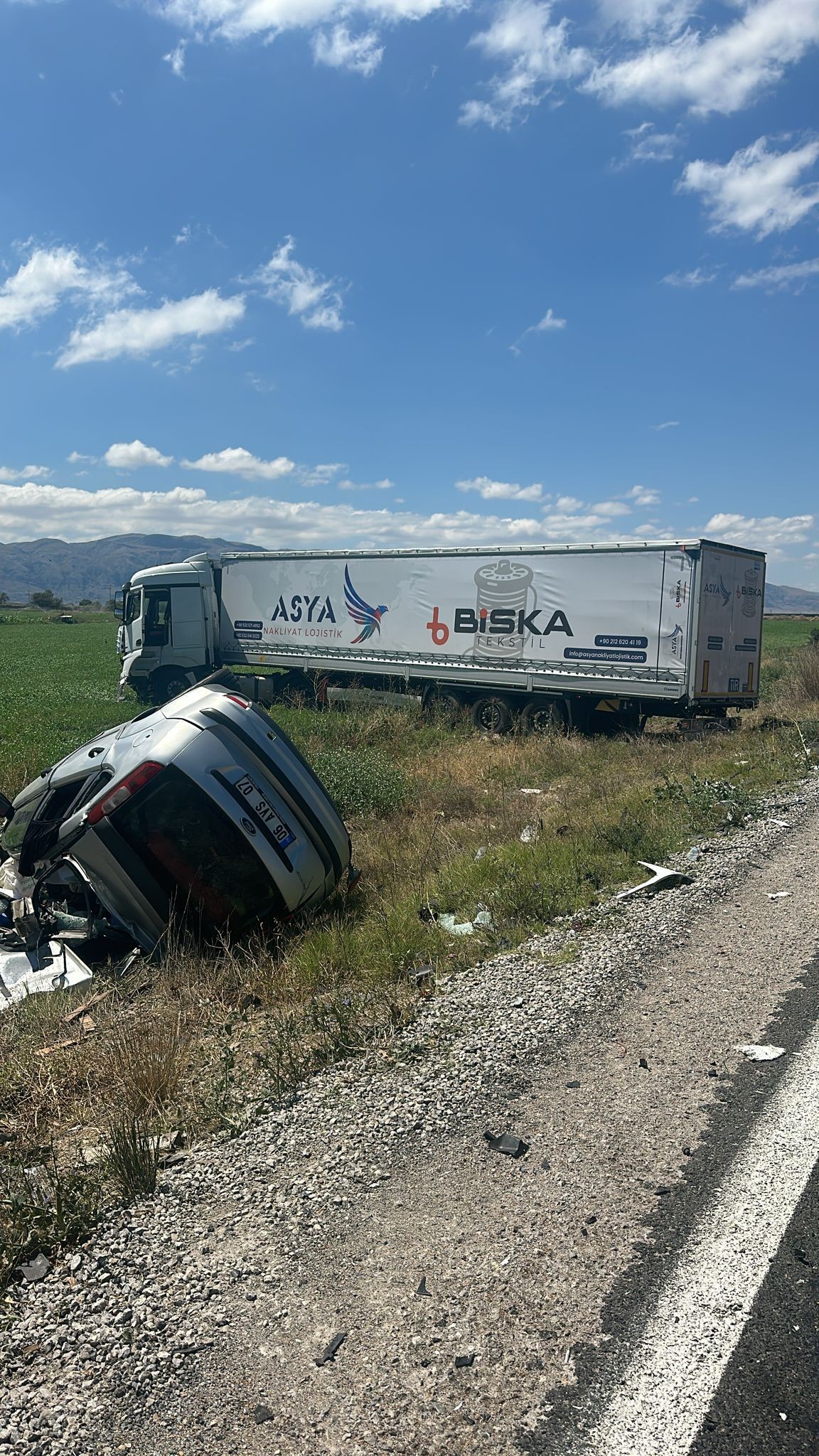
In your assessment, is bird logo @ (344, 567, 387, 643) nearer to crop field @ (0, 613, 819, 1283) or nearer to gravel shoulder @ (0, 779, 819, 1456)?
crop field @ (0, 613, 819, 1283)

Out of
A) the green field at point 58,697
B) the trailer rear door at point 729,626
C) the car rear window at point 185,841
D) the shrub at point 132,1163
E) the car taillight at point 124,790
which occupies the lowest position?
the green field at point 58,697

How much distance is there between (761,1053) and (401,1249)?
199 centimetres

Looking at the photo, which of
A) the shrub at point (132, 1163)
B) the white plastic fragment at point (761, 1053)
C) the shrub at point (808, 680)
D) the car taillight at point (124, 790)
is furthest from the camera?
the shrub at point (808, 680)

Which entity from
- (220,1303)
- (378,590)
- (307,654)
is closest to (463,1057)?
(220,1303)

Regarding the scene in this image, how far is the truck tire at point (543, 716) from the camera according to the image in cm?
1727

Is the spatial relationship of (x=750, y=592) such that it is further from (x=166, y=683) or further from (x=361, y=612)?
(x=166, y=683)

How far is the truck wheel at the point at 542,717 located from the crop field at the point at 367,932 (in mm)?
1741

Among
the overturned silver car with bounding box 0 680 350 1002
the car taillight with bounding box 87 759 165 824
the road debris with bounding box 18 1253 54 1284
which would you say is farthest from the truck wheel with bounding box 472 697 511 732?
the road debris with bounding box 18 1253 54 1284

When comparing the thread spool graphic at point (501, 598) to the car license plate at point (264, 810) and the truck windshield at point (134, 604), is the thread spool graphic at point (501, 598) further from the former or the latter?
the car license plate at point (264, 810)

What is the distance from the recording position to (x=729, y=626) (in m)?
16.6

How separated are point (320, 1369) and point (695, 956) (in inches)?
137

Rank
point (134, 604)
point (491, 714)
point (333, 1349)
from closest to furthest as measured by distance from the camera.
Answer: point (333, 1349) < point (491, 714) < point (134, 604)

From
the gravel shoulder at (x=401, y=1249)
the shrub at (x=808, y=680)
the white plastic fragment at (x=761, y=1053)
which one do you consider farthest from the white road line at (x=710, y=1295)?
the shrub at (x=808, y=680)

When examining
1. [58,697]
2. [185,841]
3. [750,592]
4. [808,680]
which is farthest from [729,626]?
[58,697]
